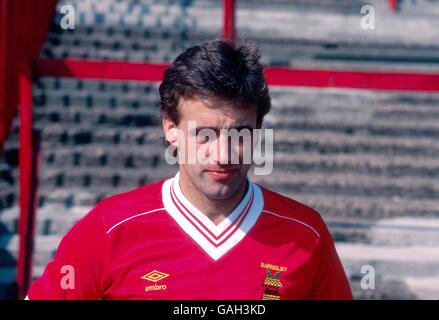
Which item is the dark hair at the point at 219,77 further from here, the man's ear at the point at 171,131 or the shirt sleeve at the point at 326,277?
the shirt sleeve at the point at 326,277

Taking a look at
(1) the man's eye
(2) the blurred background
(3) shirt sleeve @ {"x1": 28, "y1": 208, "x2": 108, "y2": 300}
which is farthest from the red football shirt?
(2) the blurred background

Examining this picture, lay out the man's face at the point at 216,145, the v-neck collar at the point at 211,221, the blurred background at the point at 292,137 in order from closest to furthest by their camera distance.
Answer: the man's face at the point at 216,145 < the v-neck collar at the point at 211,221 < the blurred background at the point at 292,137

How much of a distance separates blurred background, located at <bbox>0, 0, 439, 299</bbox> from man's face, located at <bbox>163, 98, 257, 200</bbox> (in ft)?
4.98

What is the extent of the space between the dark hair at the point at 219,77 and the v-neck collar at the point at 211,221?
23cm

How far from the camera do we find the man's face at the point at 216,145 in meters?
1.77

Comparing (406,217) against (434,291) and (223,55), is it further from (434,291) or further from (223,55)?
(223,55)

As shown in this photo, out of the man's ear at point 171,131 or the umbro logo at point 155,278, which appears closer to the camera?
the umbro logo at point 155,278

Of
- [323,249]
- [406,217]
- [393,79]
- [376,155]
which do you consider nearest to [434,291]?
[406,217]

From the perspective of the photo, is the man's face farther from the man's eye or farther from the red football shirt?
the red football shirt

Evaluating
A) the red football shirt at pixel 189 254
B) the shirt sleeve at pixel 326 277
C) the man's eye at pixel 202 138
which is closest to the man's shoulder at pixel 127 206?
the red football shirt at pixel 189 254

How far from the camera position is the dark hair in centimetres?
178

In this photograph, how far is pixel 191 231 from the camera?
1.90 meters

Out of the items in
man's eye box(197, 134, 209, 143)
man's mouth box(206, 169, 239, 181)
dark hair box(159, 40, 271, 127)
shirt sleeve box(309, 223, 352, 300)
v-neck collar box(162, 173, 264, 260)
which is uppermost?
dark hair box(159, 40, 271, 127)

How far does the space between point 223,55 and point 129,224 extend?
1.81ft
